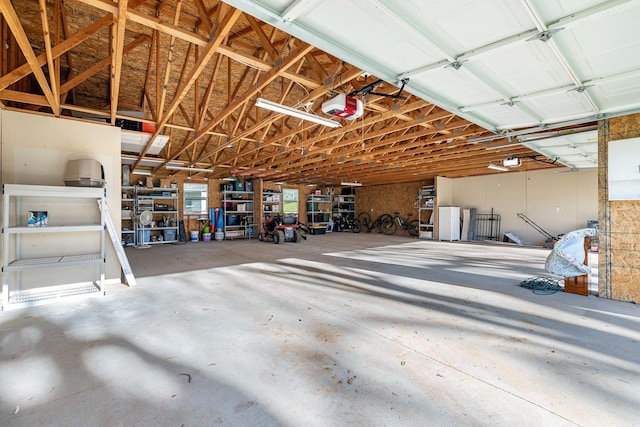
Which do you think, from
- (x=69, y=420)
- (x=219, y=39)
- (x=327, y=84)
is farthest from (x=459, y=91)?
(x=69, y=420)

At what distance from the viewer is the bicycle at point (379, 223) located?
14.7 meters

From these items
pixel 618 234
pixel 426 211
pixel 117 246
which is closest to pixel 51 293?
pixel 117 246

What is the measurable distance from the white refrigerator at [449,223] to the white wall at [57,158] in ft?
36.2

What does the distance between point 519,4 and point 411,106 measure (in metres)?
2.58

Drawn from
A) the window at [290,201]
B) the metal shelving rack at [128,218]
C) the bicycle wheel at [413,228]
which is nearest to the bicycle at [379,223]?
the bicycle wheel at [413,228]

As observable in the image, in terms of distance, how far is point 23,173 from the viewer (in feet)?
12.7

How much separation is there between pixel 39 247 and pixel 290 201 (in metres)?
11.3

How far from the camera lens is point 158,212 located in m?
10.3

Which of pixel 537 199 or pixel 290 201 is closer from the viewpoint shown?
pixel 537 199

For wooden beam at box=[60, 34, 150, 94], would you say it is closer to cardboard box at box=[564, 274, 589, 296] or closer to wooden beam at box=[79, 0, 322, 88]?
wooden beam at box=[79, 0, 322, 88]

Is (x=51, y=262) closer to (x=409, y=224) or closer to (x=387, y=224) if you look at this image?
(x=409, y=224)

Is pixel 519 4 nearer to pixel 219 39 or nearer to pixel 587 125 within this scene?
pixel 219 39

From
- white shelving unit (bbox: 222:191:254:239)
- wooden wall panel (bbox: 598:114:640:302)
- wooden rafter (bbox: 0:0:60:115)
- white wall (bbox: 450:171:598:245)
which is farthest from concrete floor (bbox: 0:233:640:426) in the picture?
white shelving unit (bbox: 222:191:254:239)

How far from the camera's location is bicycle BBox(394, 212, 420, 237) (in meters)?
13.5
